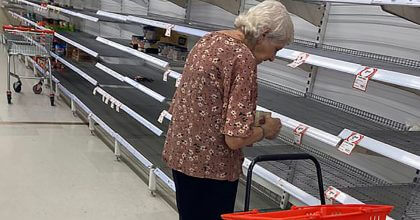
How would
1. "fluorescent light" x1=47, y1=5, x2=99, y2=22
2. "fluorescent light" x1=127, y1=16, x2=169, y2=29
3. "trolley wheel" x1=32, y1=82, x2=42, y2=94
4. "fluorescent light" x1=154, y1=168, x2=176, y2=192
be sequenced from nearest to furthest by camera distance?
"fluorescent light" x1=154, y1=168, x2=176, y2=192, "fluorescent light" x1=127, y1=16, x2=169, y2=29, "fluorescent light" x1=47, y1=5, x2=99, y2=22, "trolley wheel" x1=32, y1=82, x2=42, y2=94

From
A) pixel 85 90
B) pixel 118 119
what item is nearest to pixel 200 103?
pixel 118 119

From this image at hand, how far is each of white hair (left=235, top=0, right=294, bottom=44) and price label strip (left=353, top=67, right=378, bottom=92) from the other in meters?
0.32

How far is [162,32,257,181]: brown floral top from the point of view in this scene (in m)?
1.54

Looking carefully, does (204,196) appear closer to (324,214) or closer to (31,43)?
(324,214)

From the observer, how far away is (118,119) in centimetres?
477

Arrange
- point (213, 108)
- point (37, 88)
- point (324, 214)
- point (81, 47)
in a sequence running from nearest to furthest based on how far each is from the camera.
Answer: point (324, 214) < point (213, 108) < point (81, 47) < point (37, 88)

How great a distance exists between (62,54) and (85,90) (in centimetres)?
103

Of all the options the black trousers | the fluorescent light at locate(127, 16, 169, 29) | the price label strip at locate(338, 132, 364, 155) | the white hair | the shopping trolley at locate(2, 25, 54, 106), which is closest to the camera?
the white hair

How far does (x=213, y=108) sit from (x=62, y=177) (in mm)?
2284

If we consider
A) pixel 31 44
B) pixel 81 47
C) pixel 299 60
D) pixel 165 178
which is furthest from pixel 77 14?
pixel 299 60

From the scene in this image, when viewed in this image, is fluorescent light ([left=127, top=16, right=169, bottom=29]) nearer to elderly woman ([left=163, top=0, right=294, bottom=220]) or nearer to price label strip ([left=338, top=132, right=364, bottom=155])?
elderly woman ([left=163, top=0, right=294, bottom=220])

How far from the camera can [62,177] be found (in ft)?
11.4

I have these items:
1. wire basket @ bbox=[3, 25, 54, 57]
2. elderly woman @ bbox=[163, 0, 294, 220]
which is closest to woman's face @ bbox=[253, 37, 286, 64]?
elderly woman @ bbox=[163, 0, 294, 220]

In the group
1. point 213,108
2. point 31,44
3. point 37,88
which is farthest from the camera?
point 37,88
